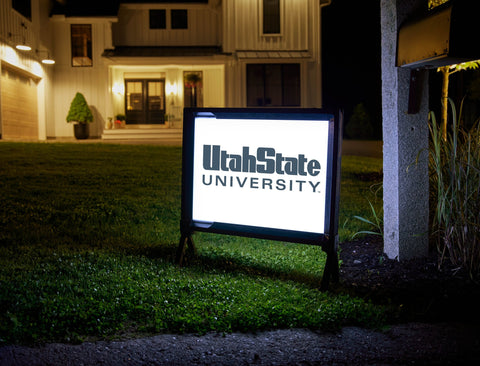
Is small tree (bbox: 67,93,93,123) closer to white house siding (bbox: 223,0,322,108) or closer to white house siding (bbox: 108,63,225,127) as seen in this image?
white house siding (bbox: 108,63,225,127)

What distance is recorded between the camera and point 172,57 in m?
25.2

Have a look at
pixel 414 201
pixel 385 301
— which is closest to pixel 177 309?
pixel 385 301

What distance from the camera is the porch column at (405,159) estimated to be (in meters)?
4.39

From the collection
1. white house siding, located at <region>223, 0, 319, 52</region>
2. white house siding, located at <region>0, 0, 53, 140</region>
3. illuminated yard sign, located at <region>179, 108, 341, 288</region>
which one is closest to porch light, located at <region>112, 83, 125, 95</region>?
white house siding, located at <region>0, 0, 53, 140</region>

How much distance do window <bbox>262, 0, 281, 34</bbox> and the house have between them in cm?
5

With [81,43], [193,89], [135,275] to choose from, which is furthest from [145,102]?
[135,275]

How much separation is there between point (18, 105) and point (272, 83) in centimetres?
1226

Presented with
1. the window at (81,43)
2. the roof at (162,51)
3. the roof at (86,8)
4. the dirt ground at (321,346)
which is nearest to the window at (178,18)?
the roof at (162,51)

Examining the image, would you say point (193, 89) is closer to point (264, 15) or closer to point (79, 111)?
point (264, 15)

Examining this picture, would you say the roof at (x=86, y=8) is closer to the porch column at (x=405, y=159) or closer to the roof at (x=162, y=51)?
the roof at (x=162, y=51)

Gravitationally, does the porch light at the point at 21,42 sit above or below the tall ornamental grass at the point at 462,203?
above

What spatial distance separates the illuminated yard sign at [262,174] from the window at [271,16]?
75.9 ft

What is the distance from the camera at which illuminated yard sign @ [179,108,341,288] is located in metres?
3.99

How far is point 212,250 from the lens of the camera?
194 inches
